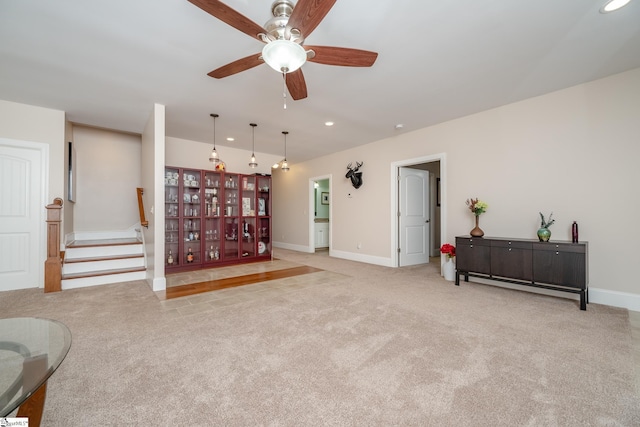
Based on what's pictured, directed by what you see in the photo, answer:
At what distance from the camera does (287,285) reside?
3.99 m

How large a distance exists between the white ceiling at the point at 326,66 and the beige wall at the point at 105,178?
3.61 feet

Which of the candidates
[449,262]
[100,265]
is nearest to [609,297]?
[449,262]

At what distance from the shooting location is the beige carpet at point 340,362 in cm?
142

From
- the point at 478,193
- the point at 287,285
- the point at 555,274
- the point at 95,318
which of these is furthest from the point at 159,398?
the point at 478,193

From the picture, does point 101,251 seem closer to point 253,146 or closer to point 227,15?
point 253,146

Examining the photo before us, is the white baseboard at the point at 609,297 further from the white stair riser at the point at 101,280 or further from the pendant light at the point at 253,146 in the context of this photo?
the white stair riser at the point at 101,280

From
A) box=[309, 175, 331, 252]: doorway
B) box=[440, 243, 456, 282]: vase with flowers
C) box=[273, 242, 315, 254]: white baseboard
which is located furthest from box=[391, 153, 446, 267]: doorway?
box=[273, 242, 315, 254]: white baseboard

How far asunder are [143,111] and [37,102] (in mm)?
1334

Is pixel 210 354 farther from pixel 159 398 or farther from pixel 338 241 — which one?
pixel 338 241

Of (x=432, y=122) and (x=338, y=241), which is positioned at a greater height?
(x=432, y=122)

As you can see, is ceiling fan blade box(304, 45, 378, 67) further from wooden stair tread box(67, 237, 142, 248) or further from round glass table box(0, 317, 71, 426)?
wooden stair tread box(67, 237, 142, 248)

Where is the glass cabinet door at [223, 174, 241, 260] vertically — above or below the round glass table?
above

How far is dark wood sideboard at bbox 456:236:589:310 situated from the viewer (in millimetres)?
2951

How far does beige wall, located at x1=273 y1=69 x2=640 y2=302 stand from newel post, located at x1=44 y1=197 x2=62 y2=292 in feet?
17.8
